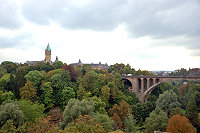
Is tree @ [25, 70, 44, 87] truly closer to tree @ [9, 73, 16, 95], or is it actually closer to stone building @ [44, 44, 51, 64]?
tree @ [9, 73, 16, 95]

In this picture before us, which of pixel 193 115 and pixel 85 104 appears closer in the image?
pixel 85 104

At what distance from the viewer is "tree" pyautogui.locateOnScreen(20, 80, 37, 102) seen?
3119cm

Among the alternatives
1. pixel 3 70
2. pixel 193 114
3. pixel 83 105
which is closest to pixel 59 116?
pixel 83 105

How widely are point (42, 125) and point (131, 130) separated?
1084 centimetres

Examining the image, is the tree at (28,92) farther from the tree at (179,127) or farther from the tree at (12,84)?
the tree at (179,127)

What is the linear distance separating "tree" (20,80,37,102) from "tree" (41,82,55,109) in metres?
1.78

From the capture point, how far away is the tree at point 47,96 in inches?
1275

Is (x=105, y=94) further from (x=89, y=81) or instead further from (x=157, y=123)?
(x=157, y=123)

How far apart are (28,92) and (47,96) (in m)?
3.64

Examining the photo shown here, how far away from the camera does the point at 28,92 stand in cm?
3139

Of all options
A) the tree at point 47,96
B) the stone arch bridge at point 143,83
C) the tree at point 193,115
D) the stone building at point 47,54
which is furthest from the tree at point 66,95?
Answer: the stone building at point 47,54

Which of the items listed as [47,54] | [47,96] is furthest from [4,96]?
[47,54]

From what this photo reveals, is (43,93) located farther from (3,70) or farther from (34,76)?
(3,70)

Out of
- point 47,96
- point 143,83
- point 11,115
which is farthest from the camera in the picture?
point 143,83
